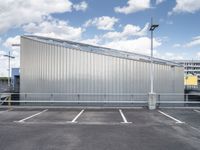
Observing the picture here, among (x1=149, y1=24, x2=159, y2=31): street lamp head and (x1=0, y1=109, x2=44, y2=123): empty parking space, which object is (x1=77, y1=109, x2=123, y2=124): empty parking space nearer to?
(x1=0, y1=109, x2=44, y2=123): empty parking space

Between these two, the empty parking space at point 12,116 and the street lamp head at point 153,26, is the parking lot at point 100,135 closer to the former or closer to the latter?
the empty parking space at point 12,116

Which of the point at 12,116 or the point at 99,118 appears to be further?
the point at 12,116

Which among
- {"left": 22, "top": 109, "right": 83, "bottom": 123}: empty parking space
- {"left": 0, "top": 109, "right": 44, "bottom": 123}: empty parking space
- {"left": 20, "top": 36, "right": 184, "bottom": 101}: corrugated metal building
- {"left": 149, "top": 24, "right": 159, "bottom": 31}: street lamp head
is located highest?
{"left": 149, "top": 24, "right": 159, "bottom": 31}: street lamp head

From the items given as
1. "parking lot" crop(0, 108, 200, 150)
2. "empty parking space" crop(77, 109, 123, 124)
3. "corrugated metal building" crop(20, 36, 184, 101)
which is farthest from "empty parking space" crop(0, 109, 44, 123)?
"corrugated metal building" crop(20, 36, 184, 101)

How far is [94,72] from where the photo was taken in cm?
2045

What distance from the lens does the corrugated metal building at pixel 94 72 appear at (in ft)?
66.6

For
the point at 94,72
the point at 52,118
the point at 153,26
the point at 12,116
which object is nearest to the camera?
the point at 52,118

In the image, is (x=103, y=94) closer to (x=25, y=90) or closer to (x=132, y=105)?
(x=132, y=105)

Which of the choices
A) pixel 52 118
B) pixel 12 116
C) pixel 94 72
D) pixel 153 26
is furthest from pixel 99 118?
pixel 153 26

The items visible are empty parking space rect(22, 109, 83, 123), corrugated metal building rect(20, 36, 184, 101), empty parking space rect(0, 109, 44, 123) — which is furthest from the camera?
corrugated metal building rect(20, 36, 184, 101)

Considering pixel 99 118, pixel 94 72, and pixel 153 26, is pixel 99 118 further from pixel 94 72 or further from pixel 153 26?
pixel 153 26

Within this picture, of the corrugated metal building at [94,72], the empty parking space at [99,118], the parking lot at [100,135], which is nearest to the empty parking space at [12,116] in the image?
the parking lot at [100,135]

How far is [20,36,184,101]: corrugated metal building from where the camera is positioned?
20.3m

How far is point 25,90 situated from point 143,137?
15500 mm
